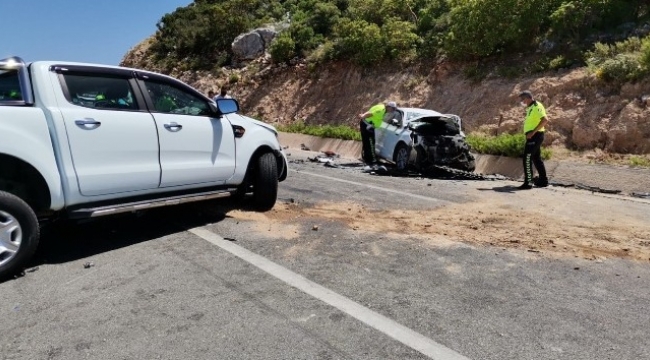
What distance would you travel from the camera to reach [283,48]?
27641 mm

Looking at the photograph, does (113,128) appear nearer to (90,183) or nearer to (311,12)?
(90,183)

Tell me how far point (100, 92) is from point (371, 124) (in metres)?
8.94

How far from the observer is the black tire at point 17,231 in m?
4.15

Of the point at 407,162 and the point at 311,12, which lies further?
the point at 311,12

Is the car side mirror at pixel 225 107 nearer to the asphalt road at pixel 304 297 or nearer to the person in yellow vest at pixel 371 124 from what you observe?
the asphalt road at pixel 304 297

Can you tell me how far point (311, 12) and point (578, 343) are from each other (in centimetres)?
2813

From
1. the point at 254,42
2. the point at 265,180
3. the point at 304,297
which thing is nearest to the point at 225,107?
the point at 265,180

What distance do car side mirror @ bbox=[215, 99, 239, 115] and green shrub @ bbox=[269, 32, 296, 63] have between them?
22.0 meters

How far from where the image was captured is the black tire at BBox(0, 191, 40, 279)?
4.15 meters

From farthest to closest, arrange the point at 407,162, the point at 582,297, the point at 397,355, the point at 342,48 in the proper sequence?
the point at 342,48, the point at 407,162, the point at 582,297, the point at 397,355

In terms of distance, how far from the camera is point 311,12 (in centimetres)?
2931

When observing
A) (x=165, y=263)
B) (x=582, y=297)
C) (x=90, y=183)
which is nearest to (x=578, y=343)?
(x=582, y=297)

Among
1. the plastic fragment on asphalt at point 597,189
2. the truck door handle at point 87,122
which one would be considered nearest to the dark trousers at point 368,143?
the plastic fragment on asphalt at point 597,189

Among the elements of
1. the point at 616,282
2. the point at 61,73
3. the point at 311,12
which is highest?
the point at 311,12
